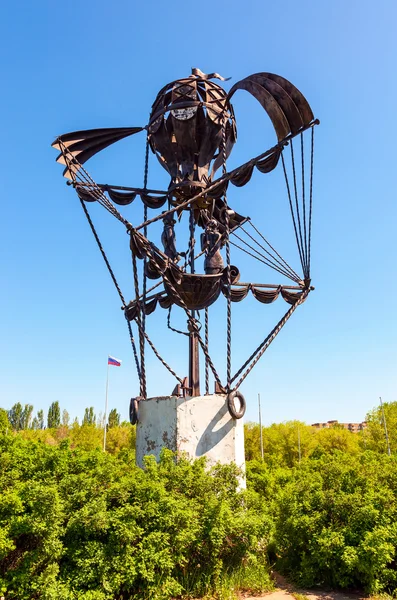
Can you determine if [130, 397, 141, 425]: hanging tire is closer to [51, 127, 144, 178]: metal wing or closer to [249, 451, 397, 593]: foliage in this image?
[249, 451, 397, 593]: foliage

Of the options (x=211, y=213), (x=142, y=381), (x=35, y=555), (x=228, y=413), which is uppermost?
(x=211, y=213)

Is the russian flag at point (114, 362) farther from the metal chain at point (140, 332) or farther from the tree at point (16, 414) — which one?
the tree at point (16, 414)

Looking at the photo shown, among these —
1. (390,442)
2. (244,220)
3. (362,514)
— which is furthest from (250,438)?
(362,514)

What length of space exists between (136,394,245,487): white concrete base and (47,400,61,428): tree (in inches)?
2547

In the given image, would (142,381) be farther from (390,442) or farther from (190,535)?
(390,442)

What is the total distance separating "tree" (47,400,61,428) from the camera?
221 feet

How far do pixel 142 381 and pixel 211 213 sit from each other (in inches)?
161

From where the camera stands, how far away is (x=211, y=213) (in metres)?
10.3

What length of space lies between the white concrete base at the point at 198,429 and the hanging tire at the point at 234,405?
0.09 metres

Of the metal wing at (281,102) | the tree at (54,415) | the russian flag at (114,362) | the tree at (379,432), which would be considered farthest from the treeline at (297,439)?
the metal wing at (281,102)

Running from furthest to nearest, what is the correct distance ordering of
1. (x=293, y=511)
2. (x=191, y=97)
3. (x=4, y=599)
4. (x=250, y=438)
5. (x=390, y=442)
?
(x=250, y=438), (x=390, y=442), (x=191, y=97), (x=293, y=511), (x=4, y=599)

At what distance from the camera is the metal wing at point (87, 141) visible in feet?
31.9

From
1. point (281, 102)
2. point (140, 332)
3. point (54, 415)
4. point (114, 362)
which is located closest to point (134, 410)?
point (140, 332)

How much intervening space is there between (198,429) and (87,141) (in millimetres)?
7010
